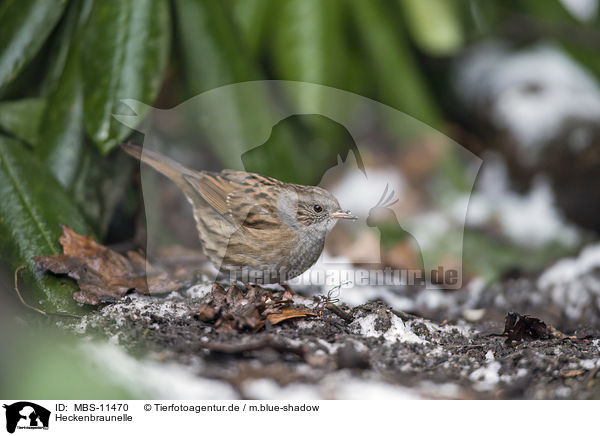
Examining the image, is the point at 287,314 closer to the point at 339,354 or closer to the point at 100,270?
the point at 339,354

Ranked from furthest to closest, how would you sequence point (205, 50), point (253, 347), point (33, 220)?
point (205, 50) → point (33, 220) → point (253, 347)

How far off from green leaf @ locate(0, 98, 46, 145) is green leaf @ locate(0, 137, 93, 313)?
0.04 meters

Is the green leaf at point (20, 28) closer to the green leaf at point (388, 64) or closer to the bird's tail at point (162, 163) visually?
the bird's tail at point (162, 163)

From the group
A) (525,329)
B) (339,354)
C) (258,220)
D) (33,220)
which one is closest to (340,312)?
(339,354)

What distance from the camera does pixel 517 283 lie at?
1116 mm

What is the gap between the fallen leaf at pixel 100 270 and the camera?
84 cm

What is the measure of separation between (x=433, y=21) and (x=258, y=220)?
1.97 feet

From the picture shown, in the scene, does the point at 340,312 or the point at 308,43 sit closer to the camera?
the point at 340,312

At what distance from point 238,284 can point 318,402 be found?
20 cm

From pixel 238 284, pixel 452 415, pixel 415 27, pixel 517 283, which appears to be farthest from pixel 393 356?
pixel 415 27

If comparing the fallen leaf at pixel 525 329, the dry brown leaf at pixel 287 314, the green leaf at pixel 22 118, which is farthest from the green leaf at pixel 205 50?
the fallen leaf at pixel 525 329

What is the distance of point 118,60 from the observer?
884 millimetres

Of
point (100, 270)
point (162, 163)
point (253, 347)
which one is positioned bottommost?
point (253, 347)

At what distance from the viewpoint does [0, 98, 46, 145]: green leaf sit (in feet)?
3.11
